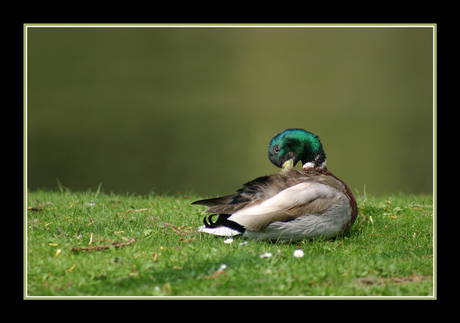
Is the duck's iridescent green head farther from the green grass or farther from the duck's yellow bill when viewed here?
the green grass

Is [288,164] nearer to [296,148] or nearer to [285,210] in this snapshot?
[296,148]

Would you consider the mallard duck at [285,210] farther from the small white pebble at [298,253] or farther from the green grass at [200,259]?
the small white pebble at [298,253]

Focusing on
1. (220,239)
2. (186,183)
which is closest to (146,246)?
(220,239)

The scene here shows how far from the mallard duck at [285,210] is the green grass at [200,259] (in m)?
0.11

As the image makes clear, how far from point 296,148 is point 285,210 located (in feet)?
3.13

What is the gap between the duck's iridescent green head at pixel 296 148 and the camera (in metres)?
4.92

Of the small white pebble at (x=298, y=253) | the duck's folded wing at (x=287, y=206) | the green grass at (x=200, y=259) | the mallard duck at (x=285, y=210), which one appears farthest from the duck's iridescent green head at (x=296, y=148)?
the small white pebble at (x=298, y=253)

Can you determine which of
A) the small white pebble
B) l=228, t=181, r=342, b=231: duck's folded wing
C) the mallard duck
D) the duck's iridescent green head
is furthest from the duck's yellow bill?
the small white pebble

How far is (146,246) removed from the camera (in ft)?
13.2

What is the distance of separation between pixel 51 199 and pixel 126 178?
261 inches

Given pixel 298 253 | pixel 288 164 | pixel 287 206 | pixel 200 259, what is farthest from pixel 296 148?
pixel 200 259

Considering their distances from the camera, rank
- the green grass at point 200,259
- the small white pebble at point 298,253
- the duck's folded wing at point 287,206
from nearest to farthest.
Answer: the green grass at point 200,259
the small white pebble at point 298,253
the duck's folded wing at point 287,206
